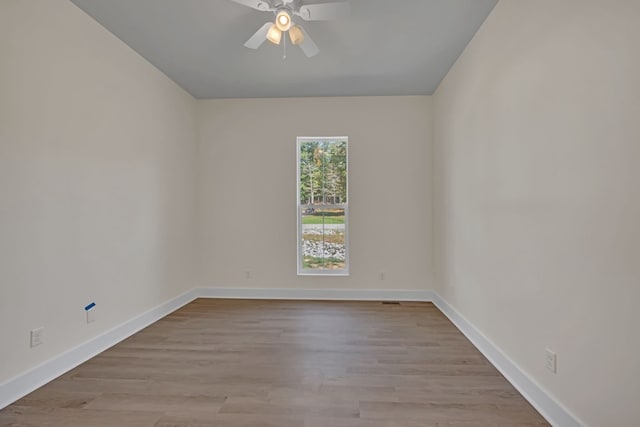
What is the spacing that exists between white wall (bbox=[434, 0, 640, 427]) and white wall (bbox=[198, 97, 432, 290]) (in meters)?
1.43

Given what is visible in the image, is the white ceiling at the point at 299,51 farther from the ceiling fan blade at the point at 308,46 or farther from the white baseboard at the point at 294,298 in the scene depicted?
the white baseboard at the point at 294,298

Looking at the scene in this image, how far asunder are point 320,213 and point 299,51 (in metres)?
2.08

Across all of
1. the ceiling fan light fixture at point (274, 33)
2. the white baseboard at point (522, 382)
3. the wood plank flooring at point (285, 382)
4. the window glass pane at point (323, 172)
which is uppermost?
the ceiling fan light fixture at point (274, 33)

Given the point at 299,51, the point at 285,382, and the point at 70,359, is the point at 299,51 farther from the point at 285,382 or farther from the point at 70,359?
the point at 70,359

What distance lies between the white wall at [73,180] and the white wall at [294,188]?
2.81ft

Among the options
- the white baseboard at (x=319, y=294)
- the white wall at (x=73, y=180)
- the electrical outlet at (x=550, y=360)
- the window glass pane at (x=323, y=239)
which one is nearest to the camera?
the electrical outlet at (x=550, y=360)

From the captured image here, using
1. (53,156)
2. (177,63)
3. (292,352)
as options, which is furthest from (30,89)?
(292,352)

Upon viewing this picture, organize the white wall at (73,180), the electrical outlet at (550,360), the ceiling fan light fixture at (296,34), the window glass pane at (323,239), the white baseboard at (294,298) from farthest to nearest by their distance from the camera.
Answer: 1. the window glass pane at (323,239)
2. the ceiling fan light fixture at (296,34)
3. the white wall at (73,180)
4. the white baseboard at (294,298)
5. the electrical outlet at (550,360)

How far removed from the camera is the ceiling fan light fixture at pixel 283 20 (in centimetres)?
230

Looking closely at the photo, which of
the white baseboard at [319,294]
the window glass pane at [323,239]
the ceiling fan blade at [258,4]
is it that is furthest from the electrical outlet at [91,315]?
the ceiling fan blade at [258,4]

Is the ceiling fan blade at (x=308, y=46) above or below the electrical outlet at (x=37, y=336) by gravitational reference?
above

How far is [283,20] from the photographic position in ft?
7.59

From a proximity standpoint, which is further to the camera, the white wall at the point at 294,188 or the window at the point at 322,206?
the window at the point at 322,206

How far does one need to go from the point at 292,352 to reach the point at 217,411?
0.89m
